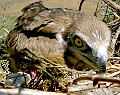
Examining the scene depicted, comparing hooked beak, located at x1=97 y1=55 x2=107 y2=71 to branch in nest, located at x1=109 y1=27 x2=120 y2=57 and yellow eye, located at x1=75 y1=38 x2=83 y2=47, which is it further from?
branch in nest, located at x1=109 y1=27 x2=120 y2=57

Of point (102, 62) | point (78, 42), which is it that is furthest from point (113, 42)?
point (102, 62)

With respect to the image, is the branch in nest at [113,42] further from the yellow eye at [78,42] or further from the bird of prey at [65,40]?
the yellow eye at [78,42]

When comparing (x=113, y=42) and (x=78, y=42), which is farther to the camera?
(x=113, y=42)

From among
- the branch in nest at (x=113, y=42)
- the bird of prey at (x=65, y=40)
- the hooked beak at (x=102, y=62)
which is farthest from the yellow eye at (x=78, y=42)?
the branch in nest at (x=113, y=42)

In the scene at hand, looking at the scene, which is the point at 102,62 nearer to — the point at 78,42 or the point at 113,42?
the point at 78,42

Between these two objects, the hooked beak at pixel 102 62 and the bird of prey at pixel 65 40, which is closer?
the hooked beak at pixel 102 62

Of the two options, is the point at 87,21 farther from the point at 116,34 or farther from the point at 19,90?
the point at 19,90

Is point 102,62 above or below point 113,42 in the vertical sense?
below

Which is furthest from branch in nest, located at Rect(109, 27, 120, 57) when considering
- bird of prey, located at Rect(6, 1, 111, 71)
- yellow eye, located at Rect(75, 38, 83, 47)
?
yellow eye, located at Rect(75, 38, 83, 47)

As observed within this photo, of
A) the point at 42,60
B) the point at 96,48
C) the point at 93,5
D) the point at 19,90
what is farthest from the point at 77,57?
the point at 93,5
